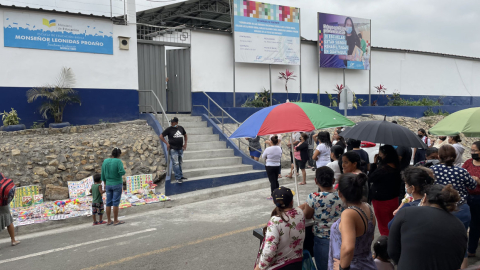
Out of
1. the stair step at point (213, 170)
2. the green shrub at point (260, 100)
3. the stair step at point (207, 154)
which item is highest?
the green shrub at point (260, 100)

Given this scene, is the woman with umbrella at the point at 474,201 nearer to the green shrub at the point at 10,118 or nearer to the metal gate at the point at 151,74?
the metal gate at the point at 151,74

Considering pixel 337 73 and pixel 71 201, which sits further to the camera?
pixel 337 73

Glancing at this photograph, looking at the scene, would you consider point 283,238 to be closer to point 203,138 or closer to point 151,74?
point 203,138

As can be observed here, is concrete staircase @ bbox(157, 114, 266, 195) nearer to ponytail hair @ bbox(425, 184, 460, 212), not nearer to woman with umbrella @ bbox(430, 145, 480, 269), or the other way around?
woman with umbrella @ bbox(430, 145, 480, 269)

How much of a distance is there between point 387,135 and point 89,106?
36.1 ft

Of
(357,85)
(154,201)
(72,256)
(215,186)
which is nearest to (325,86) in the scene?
(357,85)

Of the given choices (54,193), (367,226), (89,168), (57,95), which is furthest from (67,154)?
(367,226)

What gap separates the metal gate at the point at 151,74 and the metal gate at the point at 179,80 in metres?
0.59

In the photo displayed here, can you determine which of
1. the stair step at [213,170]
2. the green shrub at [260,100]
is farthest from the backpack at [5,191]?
the green shrub at [260,100]

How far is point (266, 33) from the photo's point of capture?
17.1m

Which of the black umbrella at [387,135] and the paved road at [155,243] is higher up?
the black umbrella at [387,135]

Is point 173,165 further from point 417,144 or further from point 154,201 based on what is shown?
point 417,144

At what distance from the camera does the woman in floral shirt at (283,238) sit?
3318 millimetres

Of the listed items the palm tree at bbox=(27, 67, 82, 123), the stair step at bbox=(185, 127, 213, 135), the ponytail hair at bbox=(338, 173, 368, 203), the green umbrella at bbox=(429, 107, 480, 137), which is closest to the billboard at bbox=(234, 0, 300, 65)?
the stair step at bbox=(185, 127, 213, 135)
